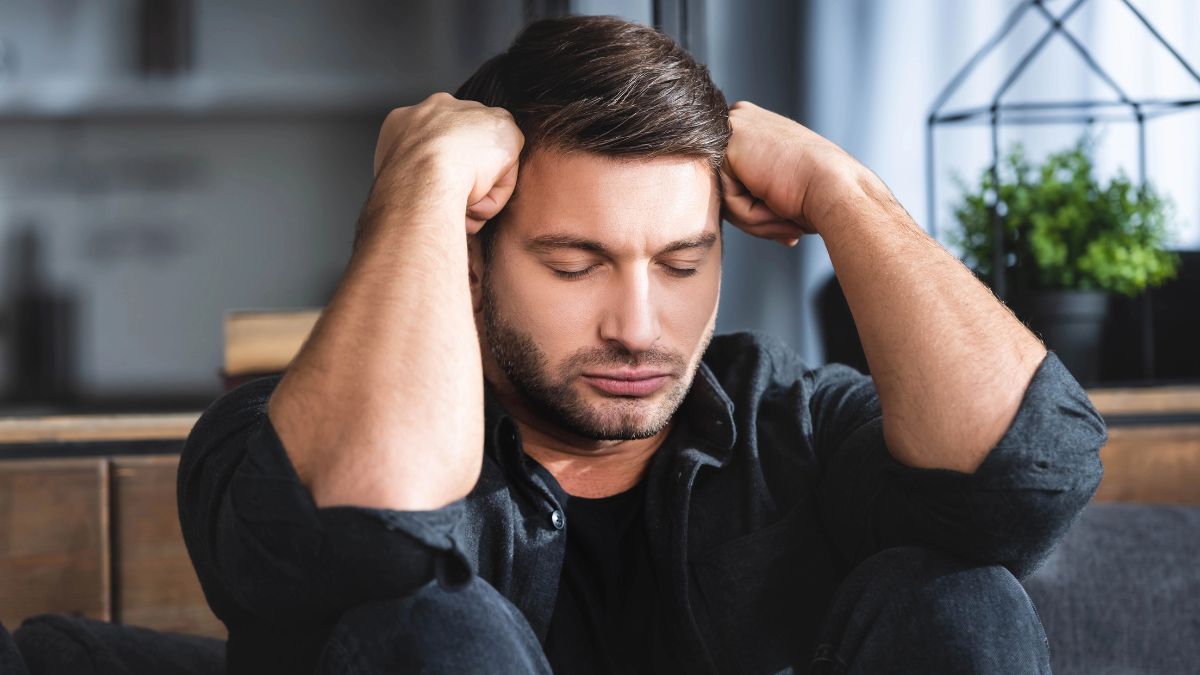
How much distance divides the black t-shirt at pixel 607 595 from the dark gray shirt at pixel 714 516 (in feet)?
0.10

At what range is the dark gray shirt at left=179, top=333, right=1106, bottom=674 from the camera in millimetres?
909

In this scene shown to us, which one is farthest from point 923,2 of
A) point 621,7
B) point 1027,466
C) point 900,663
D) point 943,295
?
point 900,663

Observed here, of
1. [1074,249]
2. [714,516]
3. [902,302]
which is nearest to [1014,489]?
[902,302]

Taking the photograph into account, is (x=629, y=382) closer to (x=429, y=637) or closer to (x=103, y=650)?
(x=429, y=637)

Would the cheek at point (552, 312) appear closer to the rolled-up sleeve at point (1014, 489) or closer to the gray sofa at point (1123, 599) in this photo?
the rolled-up sleeve at point (1014, 489)

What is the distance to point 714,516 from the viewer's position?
1.24 m

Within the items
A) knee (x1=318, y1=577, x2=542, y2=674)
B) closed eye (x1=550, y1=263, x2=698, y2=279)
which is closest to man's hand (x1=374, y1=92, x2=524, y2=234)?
closed eye (x1=550, y1=263, x2=698, y2=279)

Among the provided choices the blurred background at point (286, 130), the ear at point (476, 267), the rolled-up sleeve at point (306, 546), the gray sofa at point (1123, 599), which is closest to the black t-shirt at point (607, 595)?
the ear at point (476, 267)

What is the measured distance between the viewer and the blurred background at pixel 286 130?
2.30 m

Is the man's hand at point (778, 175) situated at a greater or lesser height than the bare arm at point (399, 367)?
greater

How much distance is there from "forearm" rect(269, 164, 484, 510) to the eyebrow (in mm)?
155

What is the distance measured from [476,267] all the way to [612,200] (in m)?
0.22

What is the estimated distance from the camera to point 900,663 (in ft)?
3.13

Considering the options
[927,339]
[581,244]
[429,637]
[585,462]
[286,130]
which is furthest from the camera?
[286,130]
